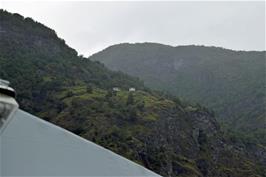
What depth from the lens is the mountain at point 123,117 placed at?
156 feet

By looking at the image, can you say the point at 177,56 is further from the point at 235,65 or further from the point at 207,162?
the point at 207,162

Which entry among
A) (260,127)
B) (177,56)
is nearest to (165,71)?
(177,56)

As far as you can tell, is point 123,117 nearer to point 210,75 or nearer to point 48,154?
point 48,154

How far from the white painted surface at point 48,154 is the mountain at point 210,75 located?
217 ft

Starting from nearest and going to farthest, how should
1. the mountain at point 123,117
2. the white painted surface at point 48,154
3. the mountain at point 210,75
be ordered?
the white painted surface at point 48,154, the mountain at point 123,117, the mountain at point 210,75

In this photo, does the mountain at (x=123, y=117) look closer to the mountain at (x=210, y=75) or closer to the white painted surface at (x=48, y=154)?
the mountain at (x=210, y=75)

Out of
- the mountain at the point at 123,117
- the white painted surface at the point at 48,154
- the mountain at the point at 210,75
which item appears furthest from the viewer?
the mountain at the point at 210,75

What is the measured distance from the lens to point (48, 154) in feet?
14.8

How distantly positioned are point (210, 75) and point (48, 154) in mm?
126159

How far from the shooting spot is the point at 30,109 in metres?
50.8

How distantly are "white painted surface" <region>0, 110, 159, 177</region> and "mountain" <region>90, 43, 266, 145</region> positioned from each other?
2605 inches

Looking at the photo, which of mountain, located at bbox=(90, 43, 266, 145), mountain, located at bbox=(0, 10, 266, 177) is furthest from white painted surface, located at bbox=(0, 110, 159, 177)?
mountain, located at bbox=(90, 43, 266, 145)

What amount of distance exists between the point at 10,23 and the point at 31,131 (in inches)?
2793

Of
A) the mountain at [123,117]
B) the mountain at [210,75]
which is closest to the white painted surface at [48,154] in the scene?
the mountain at [123,117]
